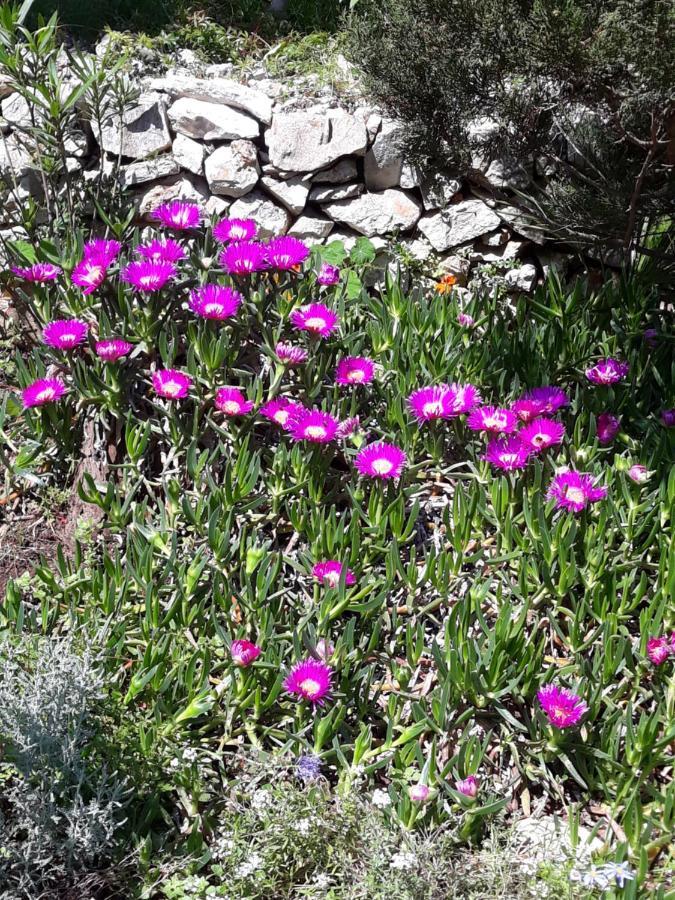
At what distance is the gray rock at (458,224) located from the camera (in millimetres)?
3930

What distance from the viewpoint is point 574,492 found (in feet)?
7.70

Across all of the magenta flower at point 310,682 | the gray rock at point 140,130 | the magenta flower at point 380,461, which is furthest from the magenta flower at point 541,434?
the gray rock at point 140,130

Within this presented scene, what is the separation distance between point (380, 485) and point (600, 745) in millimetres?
818

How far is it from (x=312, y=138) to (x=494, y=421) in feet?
5.90

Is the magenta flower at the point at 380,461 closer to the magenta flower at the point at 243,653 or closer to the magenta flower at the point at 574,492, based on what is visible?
the magenta flower at the point at 574,492

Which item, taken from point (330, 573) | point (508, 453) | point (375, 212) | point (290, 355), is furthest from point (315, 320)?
point (375, 212)

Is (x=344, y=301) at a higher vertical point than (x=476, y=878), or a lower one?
higher

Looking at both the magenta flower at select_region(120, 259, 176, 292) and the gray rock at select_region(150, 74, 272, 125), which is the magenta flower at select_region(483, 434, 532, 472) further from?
the gray rock at select_region(150, 74, 272, 125)

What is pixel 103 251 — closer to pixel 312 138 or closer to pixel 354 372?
pixel 354 372

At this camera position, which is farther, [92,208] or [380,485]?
[92,208]

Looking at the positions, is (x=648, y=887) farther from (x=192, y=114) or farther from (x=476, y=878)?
(x=192, y=114)

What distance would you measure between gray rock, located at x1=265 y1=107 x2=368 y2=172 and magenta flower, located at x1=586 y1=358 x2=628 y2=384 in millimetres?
1537

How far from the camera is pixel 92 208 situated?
3.50 meters

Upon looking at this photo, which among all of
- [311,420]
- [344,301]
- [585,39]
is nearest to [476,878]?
[311,420]
